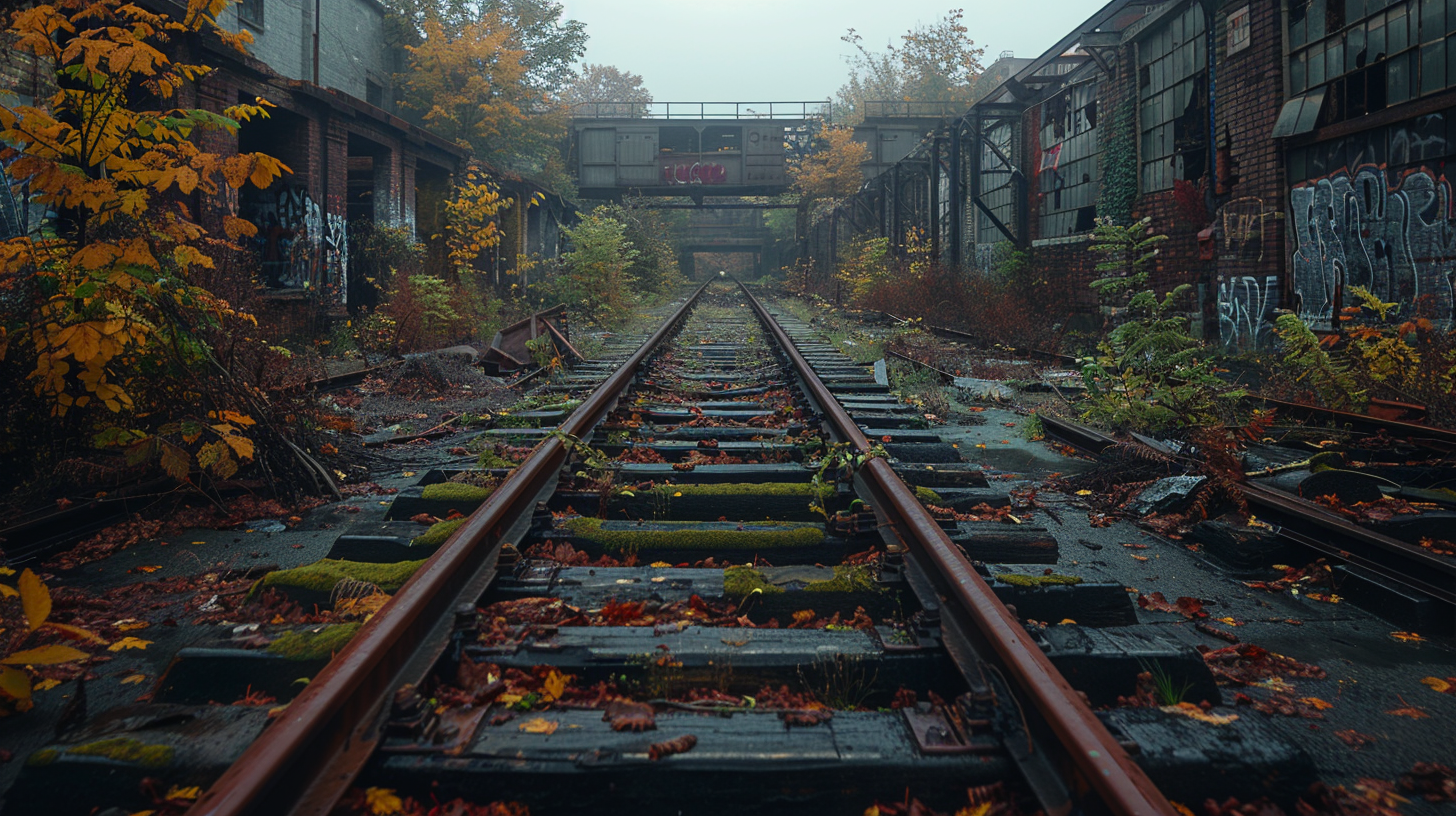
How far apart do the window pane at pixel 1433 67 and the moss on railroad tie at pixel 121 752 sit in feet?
37.5

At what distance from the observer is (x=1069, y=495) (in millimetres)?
4926

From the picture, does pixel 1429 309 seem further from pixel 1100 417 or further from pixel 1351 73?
pixel 1100 417

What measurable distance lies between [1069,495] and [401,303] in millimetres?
10107

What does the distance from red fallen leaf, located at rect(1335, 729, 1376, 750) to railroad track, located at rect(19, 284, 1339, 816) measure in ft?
1.25

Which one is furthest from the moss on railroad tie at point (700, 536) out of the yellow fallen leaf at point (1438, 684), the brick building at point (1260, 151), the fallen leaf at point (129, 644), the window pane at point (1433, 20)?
the window pane at point (1433, 20)

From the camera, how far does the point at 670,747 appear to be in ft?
6.35

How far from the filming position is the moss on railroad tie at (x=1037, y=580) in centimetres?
287

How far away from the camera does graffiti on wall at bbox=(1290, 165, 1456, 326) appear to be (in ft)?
28.1

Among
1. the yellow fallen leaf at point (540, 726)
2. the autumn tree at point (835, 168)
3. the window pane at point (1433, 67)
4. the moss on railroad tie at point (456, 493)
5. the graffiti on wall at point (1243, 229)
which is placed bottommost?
the yellow fallen leaf at point (540, 726)

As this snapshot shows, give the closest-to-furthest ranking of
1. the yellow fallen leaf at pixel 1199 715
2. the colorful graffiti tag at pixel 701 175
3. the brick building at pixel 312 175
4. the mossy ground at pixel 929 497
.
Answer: the yellow fallen leaf at pixel 1199 715 → the mossy ground at pixel 929 497 → the brick building at pixel 312 175 → the colorful graffiti tag at pixel 701 175

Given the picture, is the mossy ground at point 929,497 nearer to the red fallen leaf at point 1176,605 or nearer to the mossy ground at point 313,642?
the red fallen leaf at point 1176,605

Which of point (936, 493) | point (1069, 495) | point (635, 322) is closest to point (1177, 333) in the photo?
point (1069, 495)

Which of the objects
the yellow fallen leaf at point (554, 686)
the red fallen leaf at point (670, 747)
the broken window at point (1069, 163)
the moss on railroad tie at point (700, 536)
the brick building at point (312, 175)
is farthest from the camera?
the broken window at point (1069, 163)

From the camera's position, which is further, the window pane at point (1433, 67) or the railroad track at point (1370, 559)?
the window pane at point (1433, 67)
